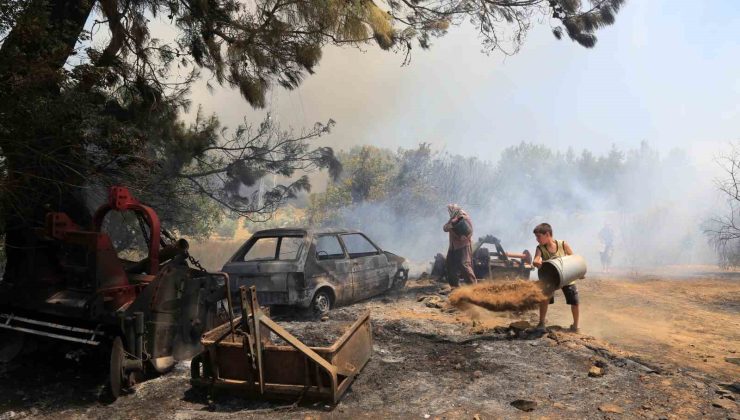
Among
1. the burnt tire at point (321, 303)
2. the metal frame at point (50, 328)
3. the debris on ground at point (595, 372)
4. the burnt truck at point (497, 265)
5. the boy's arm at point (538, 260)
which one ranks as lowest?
the debris on ground at point (595, 372)

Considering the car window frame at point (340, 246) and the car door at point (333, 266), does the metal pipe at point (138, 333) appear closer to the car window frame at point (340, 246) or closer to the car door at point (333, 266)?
the car door at point (333, 266)

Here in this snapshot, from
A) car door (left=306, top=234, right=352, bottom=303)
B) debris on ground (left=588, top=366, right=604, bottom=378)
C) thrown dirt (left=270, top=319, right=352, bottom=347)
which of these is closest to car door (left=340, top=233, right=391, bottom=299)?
car door (left=306, top=234, right=352, bottom=303)

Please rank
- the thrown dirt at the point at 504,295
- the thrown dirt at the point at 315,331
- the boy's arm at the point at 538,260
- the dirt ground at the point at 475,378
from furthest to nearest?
the boy's arm at the point at 538,260, the thrown dirt at the point at 504,295, the thrown dirt at the point at 315,331, the dirt ground at the point at 475,378

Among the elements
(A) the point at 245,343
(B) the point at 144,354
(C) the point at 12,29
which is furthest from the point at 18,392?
(C) the point at 12,29

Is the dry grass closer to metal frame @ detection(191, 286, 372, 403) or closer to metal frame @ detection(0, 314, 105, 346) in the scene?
metal frame @ detection(0, 314, 105, 346)

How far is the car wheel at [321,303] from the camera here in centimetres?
748

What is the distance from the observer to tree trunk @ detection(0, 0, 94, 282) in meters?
4.02

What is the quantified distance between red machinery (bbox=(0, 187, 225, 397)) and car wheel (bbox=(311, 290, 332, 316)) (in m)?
2.16

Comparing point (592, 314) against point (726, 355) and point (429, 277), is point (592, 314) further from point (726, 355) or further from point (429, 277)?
point (429, 277)

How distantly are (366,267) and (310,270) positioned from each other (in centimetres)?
156

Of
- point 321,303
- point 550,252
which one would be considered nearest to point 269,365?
point 321,303

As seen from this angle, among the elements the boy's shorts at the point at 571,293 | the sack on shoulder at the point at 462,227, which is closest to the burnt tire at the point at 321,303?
the sack on shoulder at the point at 462,227

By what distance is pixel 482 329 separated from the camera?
22.0 ft

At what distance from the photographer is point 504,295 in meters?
6.12
